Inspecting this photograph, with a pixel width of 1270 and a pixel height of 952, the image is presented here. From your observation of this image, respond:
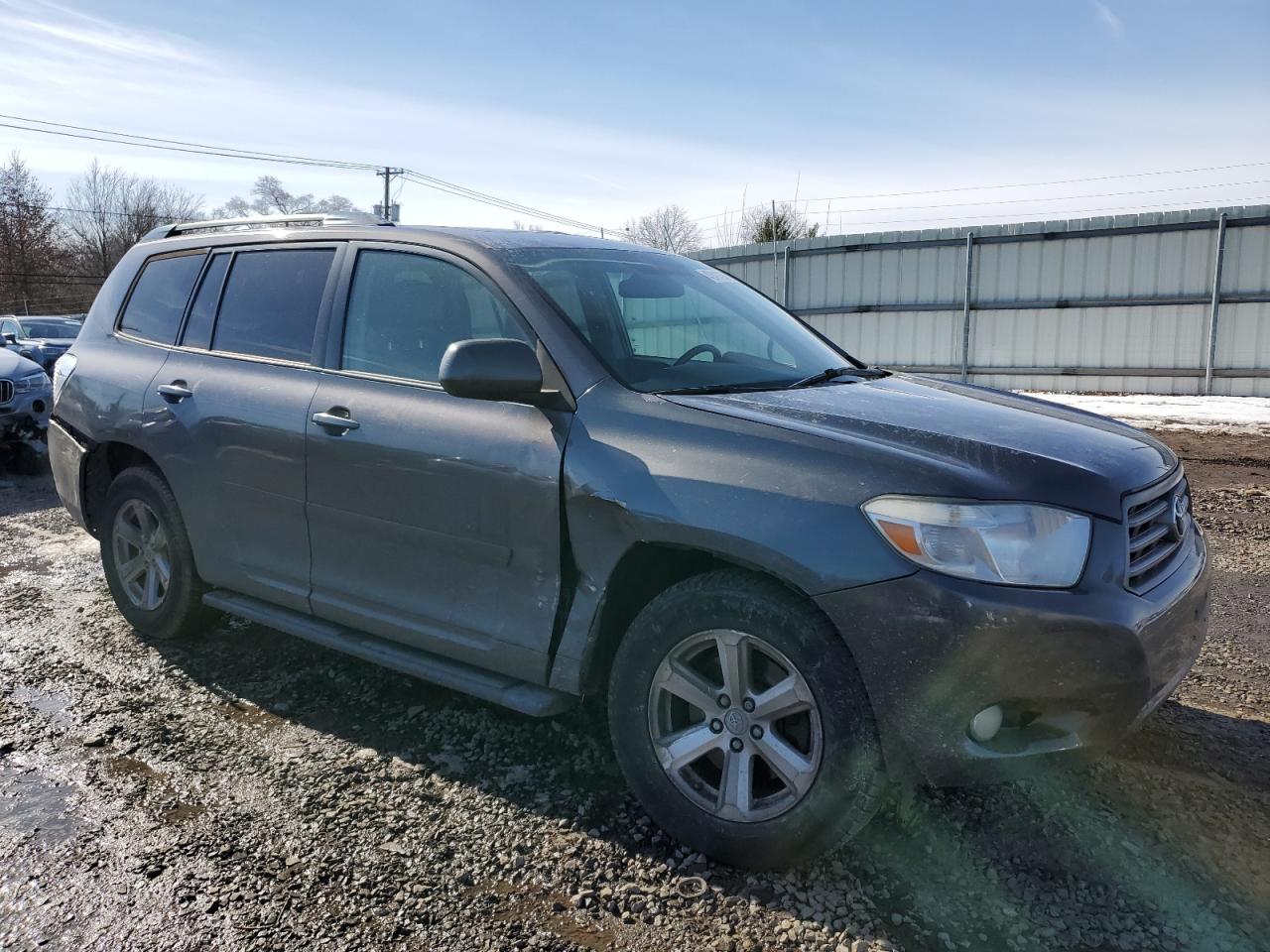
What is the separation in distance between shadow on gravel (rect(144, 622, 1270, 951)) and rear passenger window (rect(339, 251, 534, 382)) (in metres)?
1.30

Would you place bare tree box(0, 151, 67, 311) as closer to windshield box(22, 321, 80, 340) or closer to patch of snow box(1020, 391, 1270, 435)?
windshield box(22, 321, 80, 340)

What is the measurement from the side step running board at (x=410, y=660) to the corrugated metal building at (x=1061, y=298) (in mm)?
17428

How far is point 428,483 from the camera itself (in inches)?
122

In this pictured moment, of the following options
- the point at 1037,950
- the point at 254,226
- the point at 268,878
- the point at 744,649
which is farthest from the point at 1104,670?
the point at 254,226

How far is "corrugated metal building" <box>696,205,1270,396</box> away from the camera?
16.6m

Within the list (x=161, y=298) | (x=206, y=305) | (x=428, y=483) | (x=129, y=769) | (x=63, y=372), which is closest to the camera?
(x=428, y=483)

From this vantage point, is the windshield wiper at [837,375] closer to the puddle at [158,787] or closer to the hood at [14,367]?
the puddle at [158,787]

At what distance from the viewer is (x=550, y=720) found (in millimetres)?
3568

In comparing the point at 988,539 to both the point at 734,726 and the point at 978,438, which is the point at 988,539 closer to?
the point at 978,438

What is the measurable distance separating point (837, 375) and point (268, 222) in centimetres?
254

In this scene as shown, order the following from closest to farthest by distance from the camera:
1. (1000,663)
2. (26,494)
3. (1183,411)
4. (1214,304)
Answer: (1000,663), (26,494), (1183,411), (1214,304)

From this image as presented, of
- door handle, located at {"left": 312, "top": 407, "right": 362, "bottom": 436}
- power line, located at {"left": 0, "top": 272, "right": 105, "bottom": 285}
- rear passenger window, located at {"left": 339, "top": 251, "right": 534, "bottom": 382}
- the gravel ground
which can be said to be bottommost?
the gravel ground

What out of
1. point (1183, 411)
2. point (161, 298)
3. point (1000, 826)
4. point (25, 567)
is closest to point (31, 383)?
point (25, 567)

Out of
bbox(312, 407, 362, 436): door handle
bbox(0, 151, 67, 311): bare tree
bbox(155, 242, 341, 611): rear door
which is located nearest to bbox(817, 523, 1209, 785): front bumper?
bbox(312, 407, 362, 436): door handle
